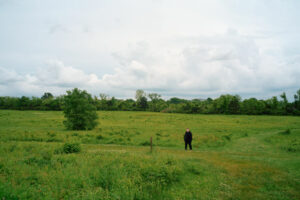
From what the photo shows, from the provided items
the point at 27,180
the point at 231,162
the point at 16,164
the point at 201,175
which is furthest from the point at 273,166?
the point at 16,164

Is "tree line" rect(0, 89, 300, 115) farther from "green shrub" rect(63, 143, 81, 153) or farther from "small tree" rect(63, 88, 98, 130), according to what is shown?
"green shrub" rect(63, 143, 81, 153)

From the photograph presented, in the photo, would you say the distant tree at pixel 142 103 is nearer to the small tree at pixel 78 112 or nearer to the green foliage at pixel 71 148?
the small tree at pixel 78 112

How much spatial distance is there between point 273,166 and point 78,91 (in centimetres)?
3908

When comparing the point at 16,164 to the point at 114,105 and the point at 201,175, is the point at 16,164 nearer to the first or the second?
the point at 201,175

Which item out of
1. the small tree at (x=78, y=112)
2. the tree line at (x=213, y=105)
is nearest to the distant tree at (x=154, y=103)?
the tree line at (x=213, y=105)

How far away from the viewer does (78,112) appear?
42719 millimetres

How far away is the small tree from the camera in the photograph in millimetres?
42034

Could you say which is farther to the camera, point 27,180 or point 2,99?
point 2,99

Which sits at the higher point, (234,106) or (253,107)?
(234,106)

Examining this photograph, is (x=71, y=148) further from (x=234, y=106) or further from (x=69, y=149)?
(x=234, y=106)

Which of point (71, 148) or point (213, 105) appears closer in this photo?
point (71, 148)

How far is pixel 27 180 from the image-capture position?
10.4 m

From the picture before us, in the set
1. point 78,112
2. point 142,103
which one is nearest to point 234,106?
point 142,103

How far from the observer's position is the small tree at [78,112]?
42.0 m
